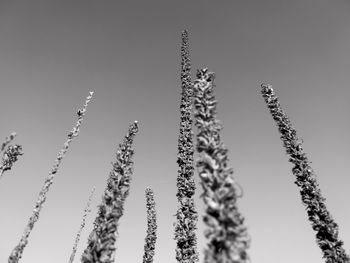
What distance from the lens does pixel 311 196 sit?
1722 centimetres

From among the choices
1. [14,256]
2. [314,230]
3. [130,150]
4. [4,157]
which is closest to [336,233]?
[314,230]

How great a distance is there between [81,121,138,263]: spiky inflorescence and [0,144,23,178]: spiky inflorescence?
57.9 ft

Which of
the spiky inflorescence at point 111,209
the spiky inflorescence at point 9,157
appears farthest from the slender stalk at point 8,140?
the spiky inflorescence at point 111,209

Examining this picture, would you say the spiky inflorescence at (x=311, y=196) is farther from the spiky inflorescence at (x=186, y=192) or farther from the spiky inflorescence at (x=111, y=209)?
the spiky inflorescence at (x=111, y=209)

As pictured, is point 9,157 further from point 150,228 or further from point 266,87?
point 266,87

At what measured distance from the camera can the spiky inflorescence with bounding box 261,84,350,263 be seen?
1515 cm

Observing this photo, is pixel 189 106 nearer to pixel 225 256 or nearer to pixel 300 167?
pixel 300 167

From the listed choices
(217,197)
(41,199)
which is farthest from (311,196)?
(41,199)

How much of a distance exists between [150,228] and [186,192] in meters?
10.9

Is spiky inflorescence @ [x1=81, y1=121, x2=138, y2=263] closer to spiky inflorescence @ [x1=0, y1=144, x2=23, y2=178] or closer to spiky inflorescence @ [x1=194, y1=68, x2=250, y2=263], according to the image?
spiky inflorescence @ [x1=194, y1=68, x2=250, y2=263]

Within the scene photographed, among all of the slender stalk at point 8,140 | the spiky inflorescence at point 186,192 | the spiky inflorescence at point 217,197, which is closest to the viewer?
the spiky inflorescence at point 217,197

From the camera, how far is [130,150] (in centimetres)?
1505

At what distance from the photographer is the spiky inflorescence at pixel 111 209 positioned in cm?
1141

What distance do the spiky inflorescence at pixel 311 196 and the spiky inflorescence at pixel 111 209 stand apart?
1138 centimetres
